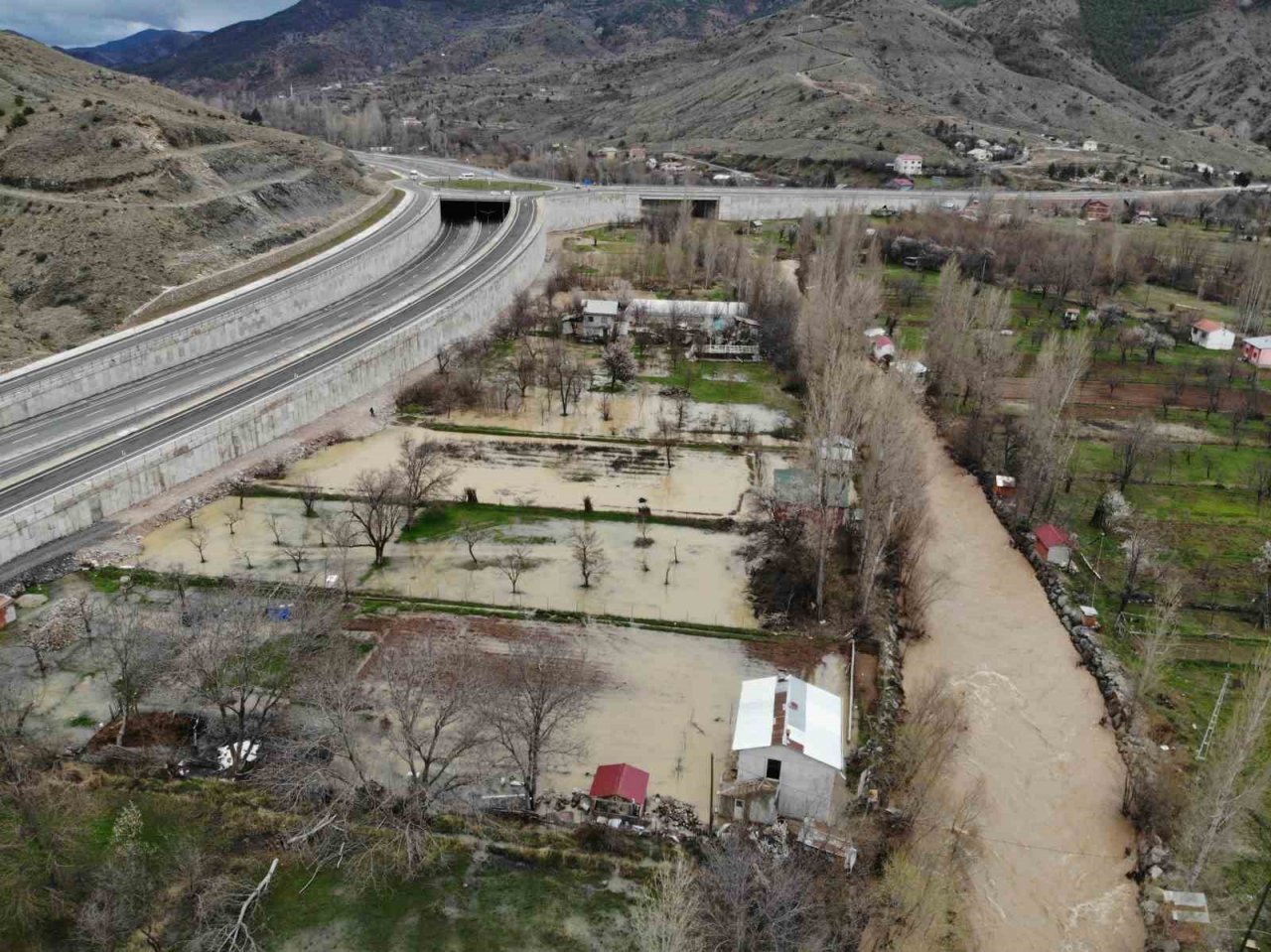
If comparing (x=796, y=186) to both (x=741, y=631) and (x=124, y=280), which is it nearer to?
(x=124, y=280)

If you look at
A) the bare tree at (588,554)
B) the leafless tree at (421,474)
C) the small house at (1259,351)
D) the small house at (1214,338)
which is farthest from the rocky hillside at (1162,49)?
the bare tree at (588,554)

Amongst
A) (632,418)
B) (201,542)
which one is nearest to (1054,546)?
(632,418)

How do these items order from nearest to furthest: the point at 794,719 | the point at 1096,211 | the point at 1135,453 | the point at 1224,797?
the point at 1224,797 → the point at 794,719 → the point at 1135,453 → the point at 1096,211

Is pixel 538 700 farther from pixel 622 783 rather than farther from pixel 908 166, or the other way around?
pixel 908 166

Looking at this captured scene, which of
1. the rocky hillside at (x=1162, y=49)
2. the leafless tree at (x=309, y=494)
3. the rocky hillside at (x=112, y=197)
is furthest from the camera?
the rocky hillside at (x=1162, y=49)

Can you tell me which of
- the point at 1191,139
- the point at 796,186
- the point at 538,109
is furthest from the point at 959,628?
the point at 538,109

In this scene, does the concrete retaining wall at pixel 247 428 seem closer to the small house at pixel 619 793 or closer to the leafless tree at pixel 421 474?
the leafless tree at pixel 421 474
